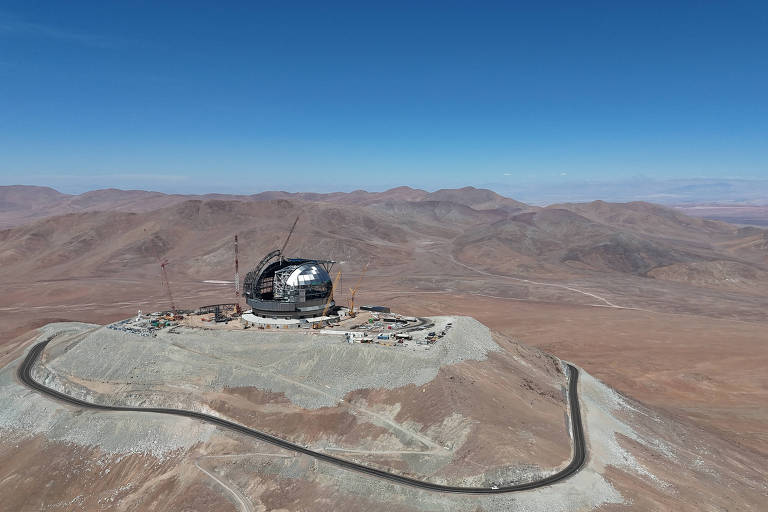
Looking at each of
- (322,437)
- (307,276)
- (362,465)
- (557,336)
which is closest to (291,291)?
(307,276)

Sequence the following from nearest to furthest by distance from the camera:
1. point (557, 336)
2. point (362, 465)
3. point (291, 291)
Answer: point (362, 465)
point (291, 291)
point (557, 336)

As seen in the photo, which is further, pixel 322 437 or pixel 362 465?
pixel 322 437

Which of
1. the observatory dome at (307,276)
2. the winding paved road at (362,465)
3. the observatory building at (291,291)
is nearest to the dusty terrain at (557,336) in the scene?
the winding paved road at (362,465)

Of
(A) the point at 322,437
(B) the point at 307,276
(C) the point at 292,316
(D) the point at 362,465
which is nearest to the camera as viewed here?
(D) the point at 362,465

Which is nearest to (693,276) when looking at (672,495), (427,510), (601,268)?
(601,268)

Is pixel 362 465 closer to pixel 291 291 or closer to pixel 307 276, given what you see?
pixel 291 291

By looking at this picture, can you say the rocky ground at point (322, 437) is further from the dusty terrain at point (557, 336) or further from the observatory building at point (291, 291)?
the observatory building at point (291, 291)
